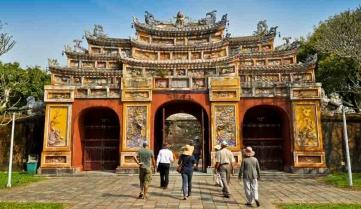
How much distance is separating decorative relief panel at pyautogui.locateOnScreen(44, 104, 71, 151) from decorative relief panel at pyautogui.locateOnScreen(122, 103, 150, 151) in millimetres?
2817

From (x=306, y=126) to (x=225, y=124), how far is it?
3.83 metres

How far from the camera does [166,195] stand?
31.5ft

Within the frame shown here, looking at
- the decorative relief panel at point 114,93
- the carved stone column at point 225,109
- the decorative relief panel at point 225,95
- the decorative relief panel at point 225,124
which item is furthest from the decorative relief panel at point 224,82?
the decorative relief panel at point 114,93

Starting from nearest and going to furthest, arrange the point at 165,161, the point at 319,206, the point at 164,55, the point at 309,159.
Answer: the point at 319,206 → the point at 165,161 → the point at 309,159 → the point at 164,55

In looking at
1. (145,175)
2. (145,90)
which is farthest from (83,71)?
(145,175)

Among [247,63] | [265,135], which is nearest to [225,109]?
[265,135]

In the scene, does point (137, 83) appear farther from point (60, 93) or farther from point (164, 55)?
point (164, 55)

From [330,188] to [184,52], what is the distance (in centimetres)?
1557

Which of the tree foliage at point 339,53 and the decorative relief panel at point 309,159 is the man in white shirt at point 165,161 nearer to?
the decorative relief panel at point 309,159

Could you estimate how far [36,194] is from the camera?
9.98m

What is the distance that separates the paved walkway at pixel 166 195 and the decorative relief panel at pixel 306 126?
3986 millimetres

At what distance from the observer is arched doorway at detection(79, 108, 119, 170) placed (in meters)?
17.3

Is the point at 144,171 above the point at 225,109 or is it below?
below

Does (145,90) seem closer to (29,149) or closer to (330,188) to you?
(29,149)
